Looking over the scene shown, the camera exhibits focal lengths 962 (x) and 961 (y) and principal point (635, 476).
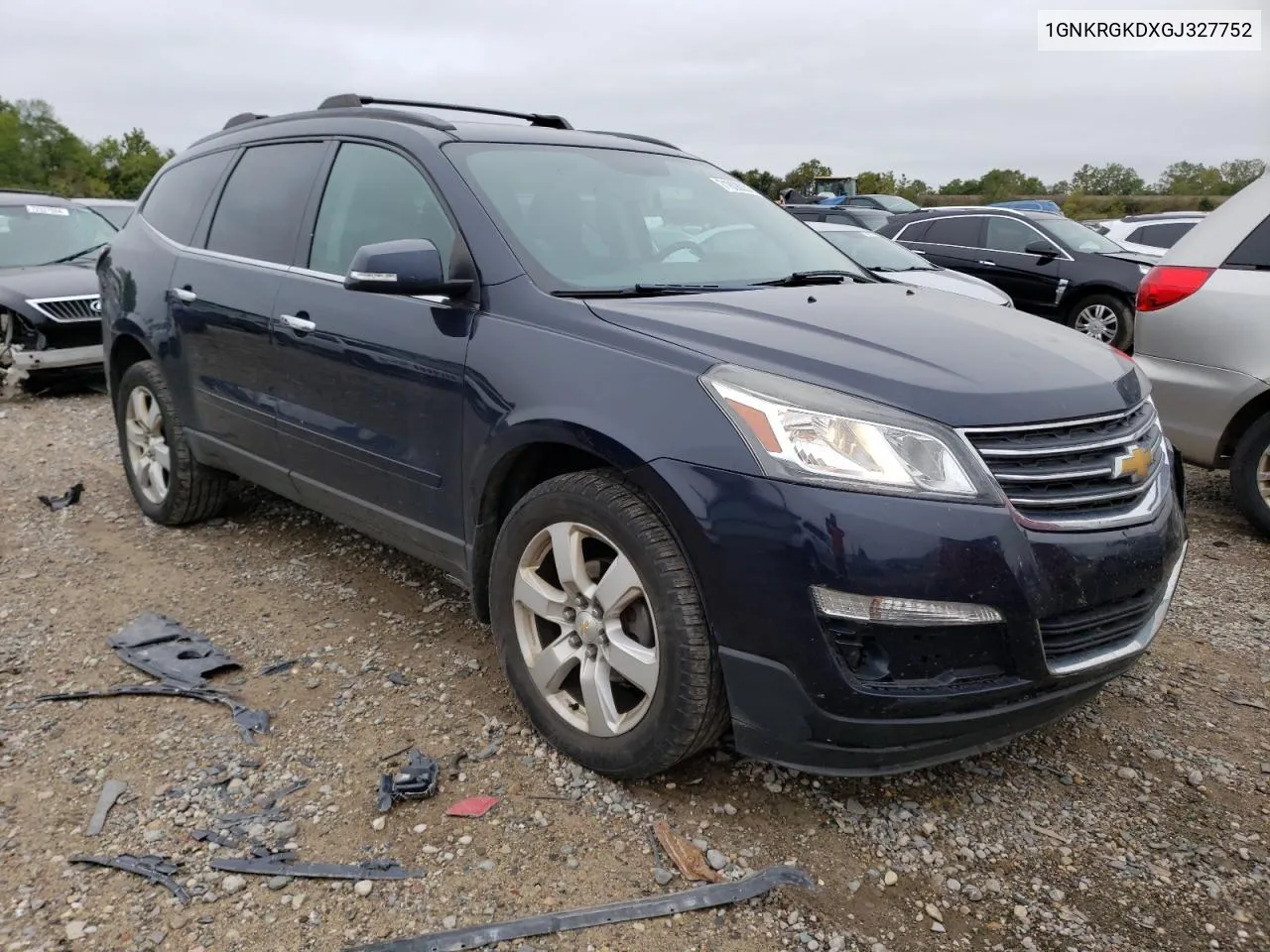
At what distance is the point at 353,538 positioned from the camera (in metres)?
4.50

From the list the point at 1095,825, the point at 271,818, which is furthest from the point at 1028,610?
the point at 271,818

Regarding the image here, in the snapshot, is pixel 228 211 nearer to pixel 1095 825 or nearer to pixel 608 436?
pixel 608 436

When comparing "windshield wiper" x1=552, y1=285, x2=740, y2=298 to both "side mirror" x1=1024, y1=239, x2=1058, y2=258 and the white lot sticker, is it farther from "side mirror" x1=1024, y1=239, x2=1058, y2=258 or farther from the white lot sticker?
"side mirror" x1=1024, y1=239, x2=1058, y2=258

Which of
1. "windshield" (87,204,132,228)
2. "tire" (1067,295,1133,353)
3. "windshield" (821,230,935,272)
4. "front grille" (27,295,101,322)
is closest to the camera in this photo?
"front grille" (27,295,101,322)

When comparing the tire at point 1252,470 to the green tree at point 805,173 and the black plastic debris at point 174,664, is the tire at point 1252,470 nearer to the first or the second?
the black plastic debris at point 174,664

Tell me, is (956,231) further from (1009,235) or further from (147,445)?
(147,445)

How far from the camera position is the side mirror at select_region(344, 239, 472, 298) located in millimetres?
2719

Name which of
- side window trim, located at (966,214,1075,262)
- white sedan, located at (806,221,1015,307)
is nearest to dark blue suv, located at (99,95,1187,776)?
white sedan, located at (806,221,1015,307)

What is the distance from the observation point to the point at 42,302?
7887mm

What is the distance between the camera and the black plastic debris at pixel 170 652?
127 inches

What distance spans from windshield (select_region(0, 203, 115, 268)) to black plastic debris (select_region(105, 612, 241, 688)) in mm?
6786

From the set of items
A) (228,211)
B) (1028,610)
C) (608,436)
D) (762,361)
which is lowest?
(1028,610)

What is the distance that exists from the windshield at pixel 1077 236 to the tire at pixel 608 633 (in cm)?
979

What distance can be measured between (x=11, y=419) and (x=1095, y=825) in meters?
7.87
